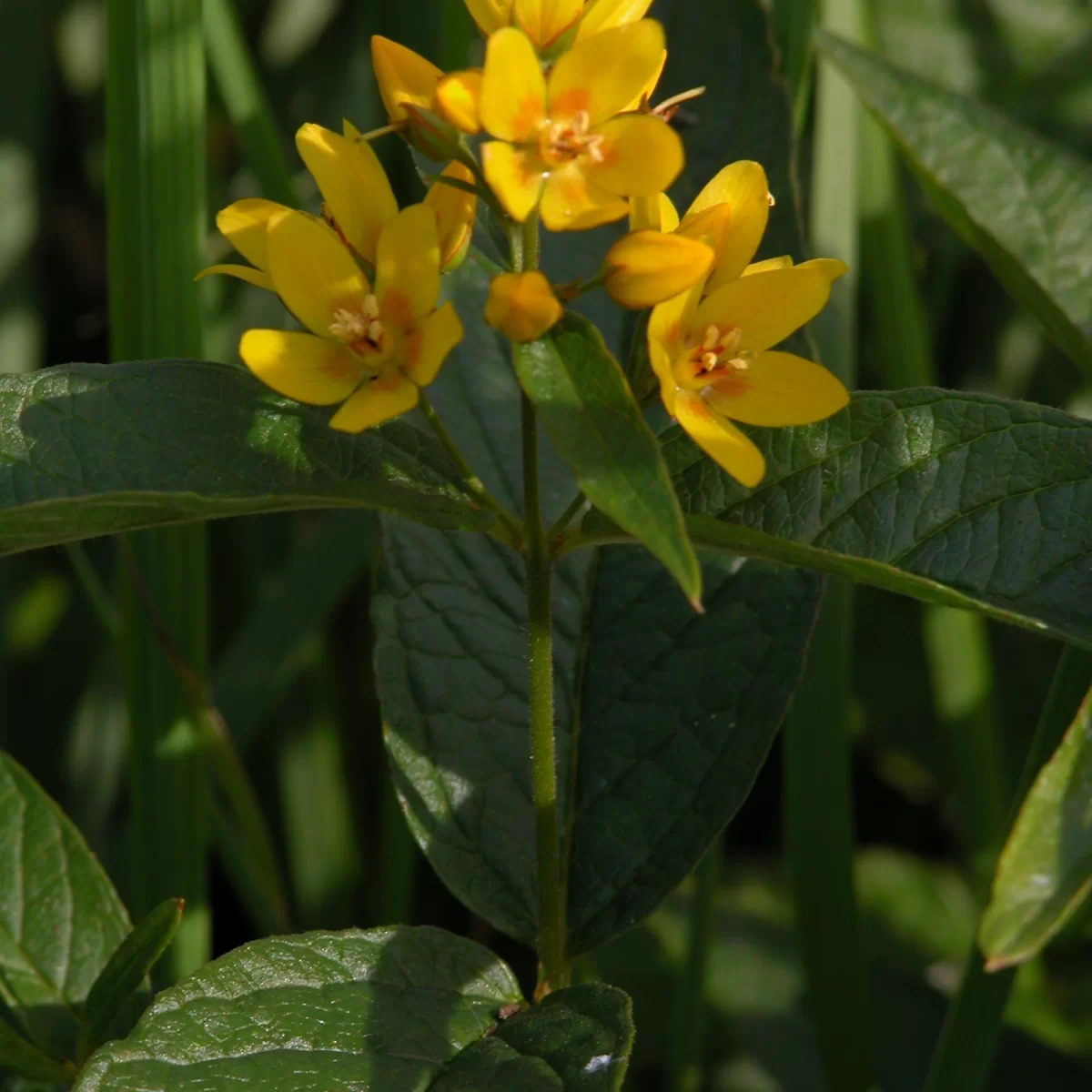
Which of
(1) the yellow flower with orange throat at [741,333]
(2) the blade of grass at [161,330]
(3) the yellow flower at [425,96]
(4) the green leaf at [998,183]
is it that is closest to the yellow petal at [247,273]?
(3) the yellow flower at [425,96]

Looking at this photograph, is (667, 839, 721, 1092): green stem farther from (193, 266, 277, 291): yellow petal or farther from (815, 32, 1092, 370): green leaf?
(193, 266, 277, 291): yellow petal

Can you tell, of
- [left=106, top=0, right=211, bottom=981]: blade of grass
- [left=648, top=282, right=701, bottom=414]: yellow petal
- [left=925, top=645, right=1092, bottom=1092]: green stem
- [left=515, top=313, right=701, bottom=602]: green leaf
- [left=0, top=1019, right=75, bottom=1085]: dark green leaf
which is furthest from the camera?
[left=106, top=0, right=211, bottom=981]: blade of grass

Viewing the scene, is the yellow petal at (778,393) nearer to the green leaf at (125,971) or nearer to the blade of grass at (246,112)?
the green leaf at (125,971)

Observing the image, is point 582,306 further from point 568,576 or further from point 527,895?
point 527,895

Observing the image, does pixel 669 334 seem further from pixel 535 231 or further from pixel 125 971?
pixel 125 971

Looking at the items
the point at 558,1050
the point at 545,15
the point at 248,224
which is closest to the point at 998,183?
the point at 545,15

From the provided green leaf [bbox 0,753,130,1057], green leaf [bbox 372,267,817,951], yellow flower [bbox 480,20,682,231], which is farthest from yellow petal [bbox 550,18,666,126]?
green leaf [bbox 0,753,130,1057]
